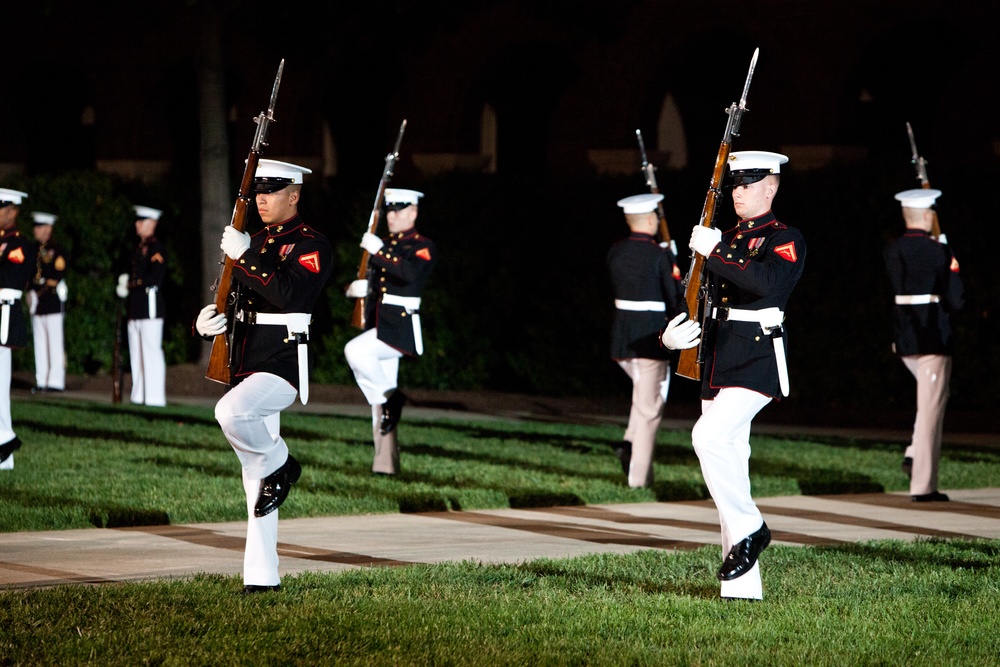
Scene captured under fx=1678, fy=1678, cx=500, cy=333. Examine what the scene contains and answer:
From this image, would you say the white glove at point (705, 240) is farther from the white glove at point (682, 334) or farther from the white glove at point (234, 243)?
the white glove at point (234, 243)

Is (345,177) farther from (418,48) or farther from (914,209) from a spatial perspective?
(914,209)

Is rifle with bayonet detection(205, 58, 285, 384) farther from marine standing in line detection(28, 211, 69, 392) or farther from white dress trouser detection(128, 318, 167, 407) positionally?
marine standing in line detection(28, 211, 69, 392)

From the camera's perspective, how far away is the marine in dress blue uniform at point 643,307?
12078 millimetres

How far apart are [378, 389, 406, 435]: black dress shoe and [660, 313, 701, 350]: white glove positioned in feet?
14.8

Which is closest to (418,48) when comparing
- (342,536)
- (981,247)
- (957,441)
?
(981,247)

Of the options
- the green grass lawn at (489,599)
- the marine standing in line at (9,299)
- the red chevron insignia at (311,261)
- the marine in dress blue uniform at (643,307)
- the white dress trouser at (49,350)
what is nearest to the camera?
the green grass lawn at (489,599)

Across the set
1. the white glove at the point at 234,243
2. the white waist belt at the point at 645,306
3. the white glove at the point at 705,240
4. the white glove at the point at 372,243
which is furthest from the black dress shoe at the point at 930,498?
the white glove at the point at 234,243

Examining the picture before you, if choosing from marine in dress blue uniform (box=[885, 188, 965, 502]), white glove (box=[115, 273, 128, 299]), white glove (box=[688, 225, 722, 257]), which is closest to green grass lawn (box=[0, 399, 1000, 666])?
marine in dress blue uniform (box=[885, 188, 965, 502])

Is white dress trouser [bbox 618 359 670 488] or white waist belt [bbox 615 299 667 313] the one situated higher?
white waist belt [bbox 615 299 667 313]

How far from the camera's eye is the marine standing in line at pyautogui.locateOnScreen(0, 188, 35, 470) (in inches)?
480

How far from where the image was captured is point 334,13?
21.7 metres

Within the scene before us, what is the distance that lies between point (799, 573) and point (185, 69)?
21682 millimetres

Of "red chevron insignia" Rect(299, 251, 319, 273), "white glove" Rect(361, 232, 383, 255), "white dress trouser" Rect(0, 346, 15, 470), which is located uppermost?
→ "red chevron insignia" Rect(299, 251, 319, 273)

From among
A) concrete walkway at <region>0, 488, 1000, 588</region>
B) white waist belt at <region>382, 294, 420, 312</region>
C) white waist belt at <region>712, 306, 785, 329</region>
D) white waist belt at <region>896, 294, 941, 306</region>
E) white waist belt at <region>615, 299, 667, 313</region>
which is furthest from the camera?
white waist belt at <region>382, 294, 420, 312</region>
